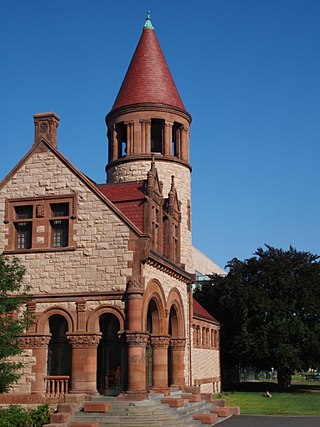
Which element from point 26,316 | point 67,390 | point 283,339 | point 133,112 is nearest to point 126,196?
point 26,316

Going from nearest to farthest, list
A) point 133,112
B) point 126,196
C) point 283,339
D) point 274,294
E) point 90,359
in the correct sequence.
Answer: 1. point 90,359
2. point 126,196
3. point 133,112
4. point 283,339
5. point 274,294

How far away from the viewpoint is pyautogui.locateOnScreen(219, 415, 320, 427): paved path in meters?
23.0

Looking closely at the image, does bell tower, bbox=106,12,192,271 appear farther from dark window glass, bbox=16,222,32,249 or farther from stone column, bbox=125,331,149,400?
stone column, bbox=125,331,149,400

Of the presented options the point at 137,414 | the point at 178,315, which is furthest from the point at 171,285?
the point at 137,414

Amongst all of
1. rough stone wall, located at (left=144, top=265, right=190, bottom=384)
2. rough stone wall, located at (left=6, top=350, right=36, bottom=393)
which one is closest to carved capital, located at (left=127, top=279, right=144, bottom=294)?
rough stone wall, located at (left=144, top=265, right=190, bottom=384)

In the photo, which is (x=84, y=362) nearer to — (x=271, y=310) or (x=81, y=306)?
(x=81, y=306)

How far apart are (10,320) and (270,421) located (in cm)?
1122

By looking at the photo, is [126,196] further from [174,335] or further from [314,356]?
[314,356]

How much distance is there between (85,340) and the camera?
22.8 meters

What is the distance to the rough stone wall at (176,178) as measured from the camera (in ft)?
116

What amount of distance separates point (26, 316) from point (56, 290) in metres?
1.52

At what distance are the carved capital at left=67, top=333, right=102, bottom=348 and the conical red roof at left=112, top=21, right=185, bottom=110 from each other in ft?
58.6

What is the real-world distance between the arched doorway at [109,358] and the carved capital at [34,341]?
232 cm

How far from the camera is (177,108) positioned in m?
36.9
